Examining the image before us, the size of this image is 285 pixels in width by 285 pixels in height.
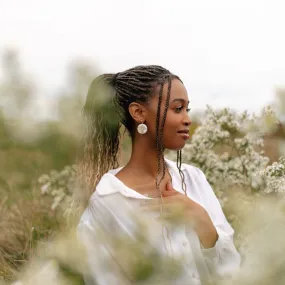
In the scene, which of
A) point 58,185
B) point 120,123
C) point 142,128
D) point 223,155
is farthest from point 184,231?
point 58,185

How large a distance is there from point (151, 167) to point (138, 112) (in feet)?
0.63

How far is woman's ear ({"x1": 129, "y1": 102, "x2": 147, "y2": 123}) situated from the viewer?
192 cm

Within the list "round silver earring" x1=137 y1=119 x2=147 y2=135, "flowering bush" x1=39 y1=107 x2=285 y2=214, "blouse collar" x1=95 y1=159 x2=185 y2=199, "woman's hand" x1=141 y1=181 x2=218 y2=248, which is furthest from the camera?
"flowering bush" x1=39 y1=107 x2=285 y2=214

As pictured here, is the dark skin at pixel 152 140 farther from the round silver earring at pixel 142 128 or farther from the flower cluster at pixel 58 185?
the flower cluster at pixel 58 185

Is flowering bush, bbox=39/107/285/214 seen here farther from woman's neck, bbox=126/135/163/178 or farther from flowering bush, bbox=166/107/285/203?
woman's neck, bbox=126/135/163/178

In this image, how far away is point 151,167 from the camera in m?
1.92

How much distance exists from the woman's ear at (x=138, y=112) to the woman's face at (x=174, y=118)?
0.02 metres

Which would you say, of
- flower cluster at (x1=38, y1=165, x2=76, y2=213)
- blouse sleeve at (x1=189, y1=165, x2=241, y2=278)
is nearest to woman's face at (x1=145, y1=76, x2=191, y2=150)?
blouse sleeve at (x1=189, y1=165, x2=241, y2=278)

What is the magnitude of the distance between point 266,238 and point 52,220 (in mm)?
4019

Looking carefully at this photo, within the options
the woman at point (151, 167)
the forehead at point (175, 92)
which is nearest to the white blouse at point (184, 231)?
the woman at point (151, 167)

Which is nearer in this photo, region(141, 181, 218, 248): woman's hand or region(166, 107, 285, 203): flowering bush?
region(141, 181, 218, 248): woman's hand

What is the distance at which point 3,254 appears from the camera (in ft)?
13.3

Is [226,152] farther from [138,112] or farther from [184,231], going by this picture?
[184,231]

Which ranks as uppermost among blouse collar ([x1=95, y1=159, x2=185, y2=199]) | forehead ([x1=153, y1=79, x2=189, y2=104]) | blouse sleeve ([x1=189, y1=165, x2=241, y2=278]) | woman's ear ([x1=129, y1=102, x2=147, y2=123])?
forehead ([x1=153, y1=79, x2=189, y2=104])
